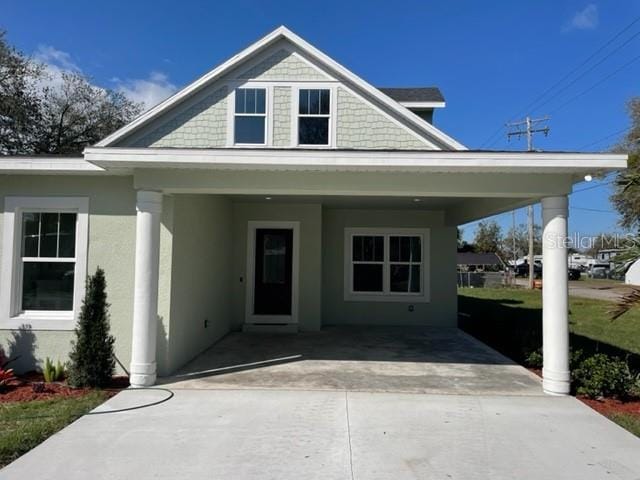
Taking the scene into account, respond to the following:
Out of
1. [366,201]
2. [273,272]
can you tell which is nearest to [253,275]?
[273,272]

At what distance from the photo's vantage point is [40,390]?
555 cm

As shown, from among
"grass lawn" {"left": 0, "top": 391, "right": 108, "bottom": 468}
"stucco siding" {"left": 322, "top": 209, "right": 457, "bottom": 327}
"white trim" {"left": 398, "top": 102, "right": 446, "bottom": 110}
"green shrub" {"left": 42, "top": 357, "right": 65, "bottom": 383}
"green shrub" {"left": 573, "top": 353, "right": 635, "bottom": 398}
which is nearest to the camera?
"grass lawn" {"left": 0, "top": 391, "right": 108, "bottom": 468}

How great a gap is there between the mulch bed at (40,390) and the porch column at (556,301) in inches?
228

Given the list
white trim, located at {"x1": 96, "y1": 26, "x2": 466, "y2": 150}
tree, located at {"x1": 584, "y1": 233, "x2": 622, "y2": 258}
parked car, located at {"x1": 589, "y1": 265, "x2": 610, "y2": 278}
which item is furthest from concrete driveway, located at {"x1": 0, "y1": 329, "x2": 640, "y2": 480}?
parked car, located at {"x1": 589, "y1": 265, "x2": 610, "y2": 278}

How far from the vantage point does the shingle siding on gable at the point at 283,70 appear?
8617mm

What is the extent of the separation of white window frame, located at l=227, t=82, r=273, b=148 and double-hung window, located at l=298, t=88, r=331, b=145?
58cm

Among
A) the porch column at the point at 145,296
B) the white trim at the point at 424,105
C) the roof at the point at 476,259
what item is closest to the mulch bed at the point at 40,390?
the porch column at the point at 145,296

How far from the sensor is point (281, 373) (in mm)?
6633

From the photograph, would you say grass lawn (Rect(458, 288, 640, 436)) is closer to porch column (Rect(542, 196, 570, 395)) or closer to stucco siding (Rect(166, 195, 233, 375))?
porch column (Rect(542, 196, 570, 395))

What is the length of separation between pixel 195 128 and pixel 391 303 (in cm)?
661

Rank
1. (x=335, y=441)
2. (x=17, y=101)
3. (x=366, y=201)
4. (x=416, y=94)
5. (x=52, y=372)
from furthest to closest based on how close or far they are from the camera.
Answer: (x=17, y=101) < (x=416, y=94) < (x=366, y=201) < (x=52, y=372) < (x=335, y=441)

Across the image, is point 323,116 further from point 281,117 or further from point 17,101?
point 17,101

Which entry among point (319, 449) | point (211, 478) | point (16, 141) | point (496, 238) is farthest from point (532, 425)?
point (496, 238)

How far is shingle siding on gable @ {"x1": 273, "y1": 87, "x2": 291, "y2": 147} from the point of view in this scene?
8.48 meters
